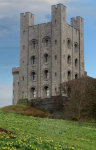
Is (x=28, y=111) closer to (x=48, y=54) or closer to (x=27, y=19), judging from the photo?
(x=48, y=54)

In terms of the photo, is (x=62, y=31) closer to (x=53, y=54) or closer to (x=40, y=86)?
(x=53, y=54)

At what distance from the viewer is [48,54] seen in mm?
57656

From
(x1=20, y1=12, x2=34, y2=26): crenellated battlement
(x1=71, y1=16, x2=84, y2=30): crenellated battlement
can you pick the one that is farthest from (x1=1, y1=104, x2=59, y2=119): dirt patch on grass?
(x1=71, y1=16, x2=84, y2=30): crenellated battlement

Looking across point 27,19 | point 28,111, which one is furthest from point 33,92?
point 27,19

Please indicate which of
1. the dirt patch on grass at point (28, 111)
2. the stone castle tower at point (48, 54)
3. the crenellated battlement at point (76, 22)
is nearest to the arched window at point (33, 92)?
the stone castle tower at point (48, 54)

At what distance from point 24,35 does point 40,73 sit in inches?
442

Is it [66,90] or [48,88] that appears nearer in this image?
[66,90]

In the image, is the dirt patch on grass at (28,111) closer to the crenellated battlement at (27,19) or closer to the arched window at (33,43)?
the arched window at (33,43)

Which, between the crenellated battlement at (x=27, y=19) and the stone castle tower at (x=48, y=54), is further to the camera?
the crenellated battlement at (x=27, y=19)

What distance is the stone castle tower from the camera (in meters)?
56.3

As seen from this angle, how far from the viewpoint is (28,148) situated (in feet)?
46.6

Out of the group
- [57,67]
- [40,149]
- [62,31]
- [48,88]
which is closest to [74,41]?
[62,31]

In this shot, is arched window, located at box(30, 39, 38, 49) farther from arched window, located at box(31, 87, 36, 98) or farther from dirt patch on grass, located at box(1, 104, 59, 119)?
dirt patch on grass, located at box(1, 104, 59, 119)

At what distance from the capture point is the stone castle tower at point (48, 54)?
185 ft
